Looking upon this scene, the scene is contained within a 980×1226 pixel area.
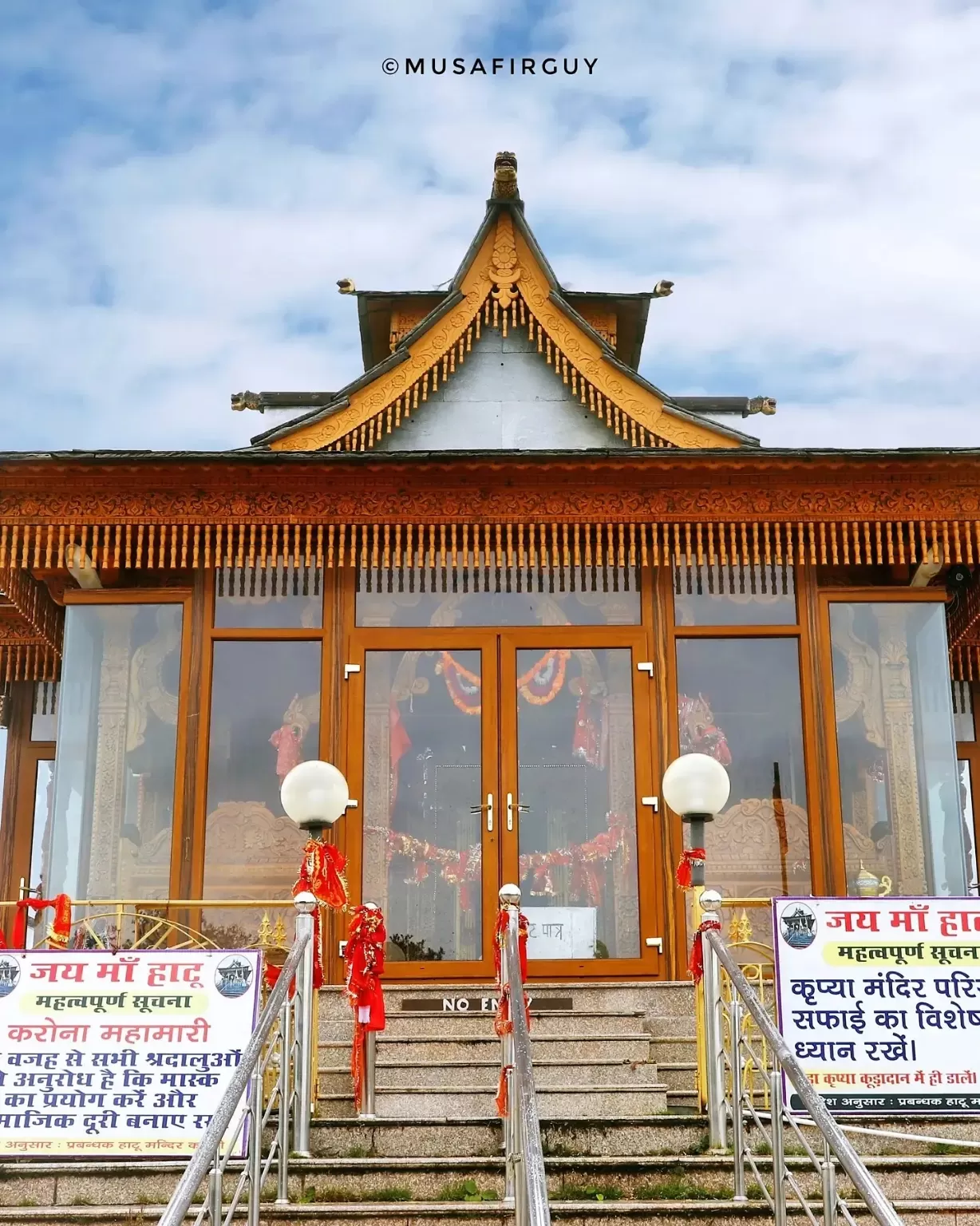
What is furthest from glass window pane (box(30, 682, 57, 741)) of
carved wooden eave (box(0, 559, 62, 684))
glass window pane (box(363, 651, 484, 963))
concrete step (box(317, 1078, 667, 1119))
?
concrete step (box(317, 1078, 667, 1119))

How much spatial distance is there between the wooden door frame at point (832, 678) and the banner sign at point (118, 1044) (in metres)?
4.91

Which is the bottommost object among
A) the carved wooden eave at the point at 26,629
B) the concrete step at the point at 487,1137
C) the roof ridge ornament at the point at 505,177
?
the concrete step at the point at 487,1137

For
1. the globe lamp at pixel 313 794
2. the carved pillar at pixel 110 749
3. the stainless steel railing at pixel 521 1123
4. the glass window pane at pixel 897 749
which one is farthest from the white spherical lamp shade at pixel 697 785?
the carved pillar at pixel 110 749

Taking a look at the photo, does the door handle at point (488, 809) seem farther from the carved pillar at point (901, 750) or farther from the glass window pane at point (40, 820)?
the glass window pane at point (40, 820)

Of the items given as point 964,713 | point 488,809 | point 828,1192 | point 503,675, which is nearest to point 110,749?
point 488,809

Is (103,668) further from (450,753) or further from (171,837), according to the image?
(450,753)

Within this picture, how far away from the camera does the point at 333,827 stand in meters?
10.5

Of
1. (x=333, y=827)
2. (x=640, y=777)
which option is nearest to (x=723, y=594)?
(x=640, y=777)

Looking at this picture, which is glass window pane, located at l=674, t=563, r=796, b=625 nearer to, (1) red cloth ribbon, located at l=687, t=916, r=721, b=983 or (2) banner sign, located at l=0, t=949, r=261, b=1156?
(1) red cloth ribbon, located at l=687, t=916, r=721, b=983

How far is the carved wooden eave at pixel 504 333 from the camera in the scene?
11547mm

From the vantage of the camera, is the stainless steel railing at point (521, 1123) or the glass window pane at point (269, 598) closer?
the stainless steel railing at point (521, 1123)

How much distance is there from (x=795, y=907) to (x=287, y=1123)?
8.79 ft

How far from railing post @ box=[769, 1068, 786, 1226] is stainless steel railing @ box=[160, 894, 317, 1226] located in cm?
203

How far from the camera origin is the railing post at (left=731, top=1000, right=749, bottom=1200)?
6555 mm
